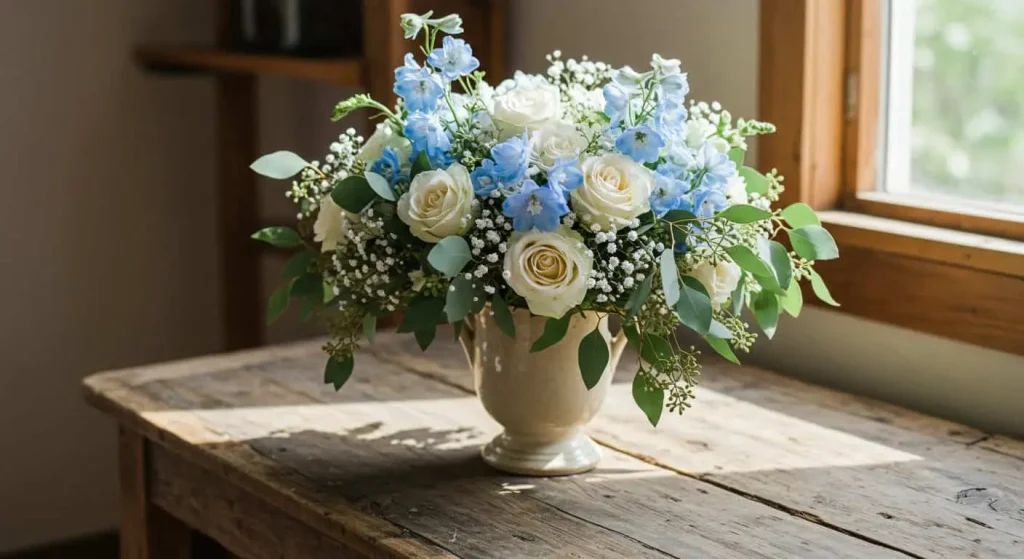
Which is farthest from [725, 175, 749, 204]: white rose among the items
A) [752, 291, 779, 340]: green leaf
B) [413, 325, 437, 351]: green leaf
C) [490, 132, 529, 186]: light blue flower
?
[413, 325, 437, 351]: green leaf

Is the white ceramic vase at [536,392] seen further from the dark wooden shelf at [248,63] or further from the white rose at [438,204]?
the dark wooden shelf at [248,63]

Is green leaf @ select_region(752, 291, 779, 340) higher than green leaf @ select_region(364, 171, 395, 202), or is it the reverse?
green leaf @ select_region(364, 171, 395, 202)

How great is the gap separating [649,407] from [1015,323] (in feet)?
1.68

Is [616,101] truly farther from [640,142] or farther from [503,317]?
[503,317]

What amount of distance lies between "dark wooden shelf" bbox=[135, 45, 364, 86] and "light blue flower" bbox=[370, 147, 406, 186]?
0.81 metres

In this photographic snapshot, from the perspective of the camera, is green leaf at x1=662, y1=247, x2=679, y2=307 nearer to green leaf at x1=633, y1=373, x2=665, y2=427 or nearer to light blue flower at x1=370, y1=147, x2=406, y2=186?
green leaf at x1=633, y1=373, x2=665, y2=427

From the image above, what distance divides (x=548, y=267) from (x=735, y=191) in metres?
0.22

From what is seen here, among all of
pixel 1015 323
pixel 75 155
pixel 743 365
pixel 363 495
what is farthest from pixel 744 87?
pixel 75 155

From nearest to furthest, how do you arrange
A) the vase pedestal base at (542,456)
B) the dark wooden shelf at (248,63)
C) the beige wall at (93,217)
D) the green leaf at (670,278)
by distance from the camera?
the green leaf at (670,278) < the vase pedestal base at (542,456) < the dark wooden shelf at (248,63) < the beige wall at (93,217)

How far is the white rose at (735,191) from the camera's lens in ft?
3.91

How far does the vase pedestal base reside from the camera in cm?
129

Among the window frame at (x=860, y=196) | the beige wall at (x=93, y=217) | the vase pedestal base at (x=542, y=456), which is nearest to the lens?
the vase pedestal base at (x=542, y=456)

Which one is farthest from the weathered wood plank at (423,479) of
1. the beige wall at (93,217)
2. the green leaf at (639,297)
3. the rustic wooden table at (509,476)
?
the beige wall at (93,217)

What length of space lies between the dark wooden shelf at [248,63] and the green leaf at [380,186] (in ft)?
2.80
